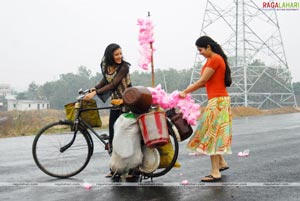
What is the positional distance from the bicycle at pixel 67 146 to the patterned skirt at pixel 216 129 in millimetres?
1349

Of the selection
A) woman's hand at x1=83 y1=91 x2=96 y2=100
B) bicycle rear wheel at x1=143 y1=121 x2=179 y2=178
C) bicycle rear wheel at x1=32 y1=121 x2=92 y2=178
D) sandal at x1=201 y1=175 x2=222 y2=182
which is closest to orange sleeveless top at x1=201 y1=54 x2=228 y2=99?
bicycle rear wheel at x1=143 y1=121 x2=179 y2=178

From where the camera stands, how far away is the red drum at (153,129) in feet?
18.0

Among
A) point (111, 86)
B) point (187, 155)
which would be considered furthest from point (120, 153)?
point (187, 155)

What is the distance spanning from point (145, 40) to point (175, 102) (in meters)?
0.90

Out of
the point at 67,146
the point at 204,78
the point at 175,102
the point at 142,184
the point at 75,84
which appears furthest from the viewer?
the point at 75,84

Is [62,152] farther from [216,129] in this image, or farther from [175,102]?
[216,129]

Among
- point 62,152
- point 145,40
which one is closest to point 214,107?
point 145,40

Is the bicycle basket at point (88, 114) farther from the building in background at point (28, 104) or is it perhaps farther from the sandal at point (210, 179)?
the building in background at point (28, 104)

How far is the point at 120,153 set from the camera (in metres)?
5.56

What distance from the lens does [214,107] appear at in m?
5.86

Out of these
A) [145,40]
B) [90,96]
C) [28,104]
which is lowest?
[28,104]

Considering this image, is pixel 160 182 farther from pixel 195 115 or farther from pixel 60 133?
pixel 60 133

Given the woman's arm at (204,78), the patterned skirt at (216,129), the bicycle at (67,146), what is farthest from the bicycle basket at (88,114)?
the patterned skirt at (216,129)

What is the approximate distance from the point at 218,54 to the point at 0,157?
17.1 ft
